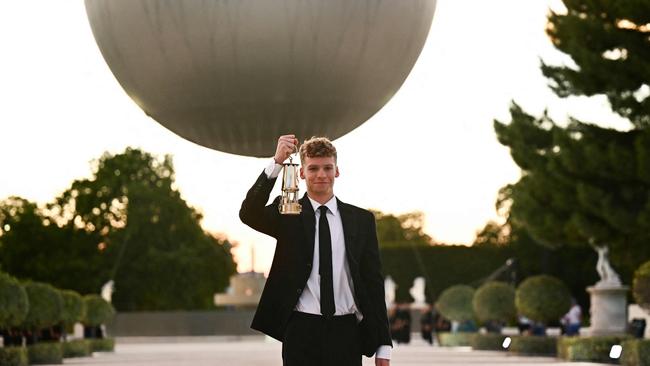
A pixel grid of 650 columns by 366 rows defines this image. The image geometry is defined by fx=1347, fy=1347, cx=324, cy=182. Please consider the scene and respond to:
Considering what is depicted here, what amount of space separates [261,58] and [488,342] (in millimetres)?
28708

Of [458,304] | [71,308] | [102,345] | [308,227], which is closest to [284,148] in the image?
[308,227]

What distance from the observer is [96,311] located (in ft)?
125

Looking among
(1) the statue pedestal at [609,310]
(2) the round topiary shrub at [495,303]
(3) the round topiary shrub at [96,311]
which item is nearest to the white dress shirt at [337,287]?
(1) the statue pedestal at [609,310]

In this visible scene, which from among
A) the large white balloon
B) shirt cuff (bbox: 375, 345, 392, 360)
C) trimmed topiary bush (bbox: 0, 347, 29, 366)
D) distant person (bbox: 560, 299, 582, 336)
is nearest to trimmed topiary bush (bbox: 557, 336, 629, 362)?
distant person (bbox: 560, 299, 582, 336)

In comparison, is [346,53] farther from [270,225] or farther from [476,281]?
[476,281]

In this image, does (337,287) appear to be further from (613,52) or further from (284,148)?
(613,52)

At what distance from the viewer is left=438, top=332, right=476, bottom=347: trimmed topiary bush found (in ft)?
129

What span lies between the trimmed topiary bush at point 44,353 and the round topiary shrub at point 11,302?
3428 mm

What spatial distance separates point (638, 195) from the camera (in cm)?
2991

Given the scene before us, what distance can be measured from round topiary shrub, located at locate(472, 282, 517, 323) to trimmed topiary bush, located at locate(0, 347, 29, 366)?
16.3 meters

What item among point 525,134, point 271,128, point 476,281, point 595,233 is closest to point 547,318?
point 595,233

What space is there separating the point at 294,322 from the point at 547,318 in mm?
26565

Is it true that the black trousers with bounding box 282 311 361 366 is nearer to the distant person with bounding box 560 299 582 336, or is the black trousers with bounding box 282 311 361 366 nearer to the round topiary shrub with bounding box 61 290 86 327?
the round topiary shrub with bounding box 61 290 86 327

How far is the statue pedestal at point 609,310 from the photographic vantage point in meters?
29.4
